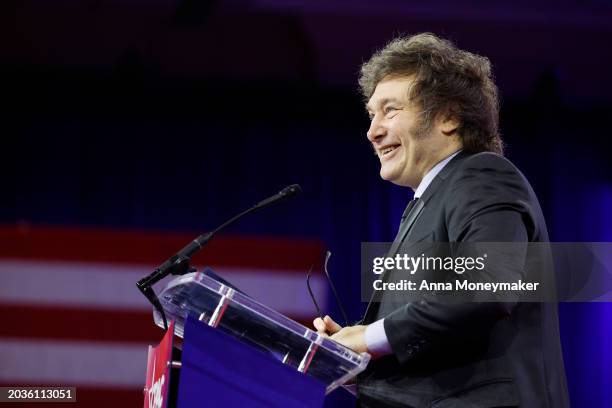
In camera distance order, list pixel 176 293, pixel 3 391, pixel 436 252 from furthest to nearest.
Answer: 1. pixel 3 391
2. pixel 436 252
3. pixel 176 293

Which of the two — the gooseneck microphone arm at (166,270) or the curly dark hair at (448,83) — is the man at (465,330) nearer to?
the curly dark hair at (448,83)

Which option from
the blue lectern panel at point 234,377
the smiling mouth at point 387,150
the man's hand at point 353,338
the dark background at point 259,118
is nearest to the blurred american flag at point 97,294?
the dark background at point 259,118

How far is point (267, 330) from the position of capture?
1.26 metres

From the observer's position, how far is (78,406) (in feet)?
13.0

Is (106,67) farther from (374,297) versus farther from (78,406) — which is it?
(374,297)

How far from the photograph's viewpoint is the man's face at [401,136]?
1729 millimetres

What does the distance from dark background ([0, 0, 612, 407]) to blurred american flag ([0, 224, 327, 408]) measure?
0.12 metres

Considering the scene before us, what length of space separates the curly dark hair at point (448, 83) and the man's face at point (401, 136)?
0.02 m

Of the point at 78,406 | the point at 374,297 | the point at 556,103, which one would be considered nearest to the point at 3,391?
the point at 78,406

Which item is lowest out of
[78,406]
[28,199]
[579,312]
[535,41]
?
[78,406]

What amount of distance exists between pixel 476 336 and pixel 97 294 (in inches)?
126

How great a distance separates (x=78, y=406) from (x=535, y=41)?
327cm

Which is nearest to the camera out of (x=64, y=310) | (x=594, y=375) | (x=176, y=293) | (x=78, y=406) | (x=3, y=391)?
(x=176, y=293)

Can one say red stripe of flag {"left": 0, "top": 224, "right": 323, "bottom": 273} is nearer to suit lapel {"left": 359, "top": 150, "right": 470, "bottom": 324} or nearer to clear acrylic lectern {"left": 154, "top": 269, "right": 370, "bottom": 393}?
suit lapel {"left": 359, "top": 150, "right": 470, "bottom": 324}
